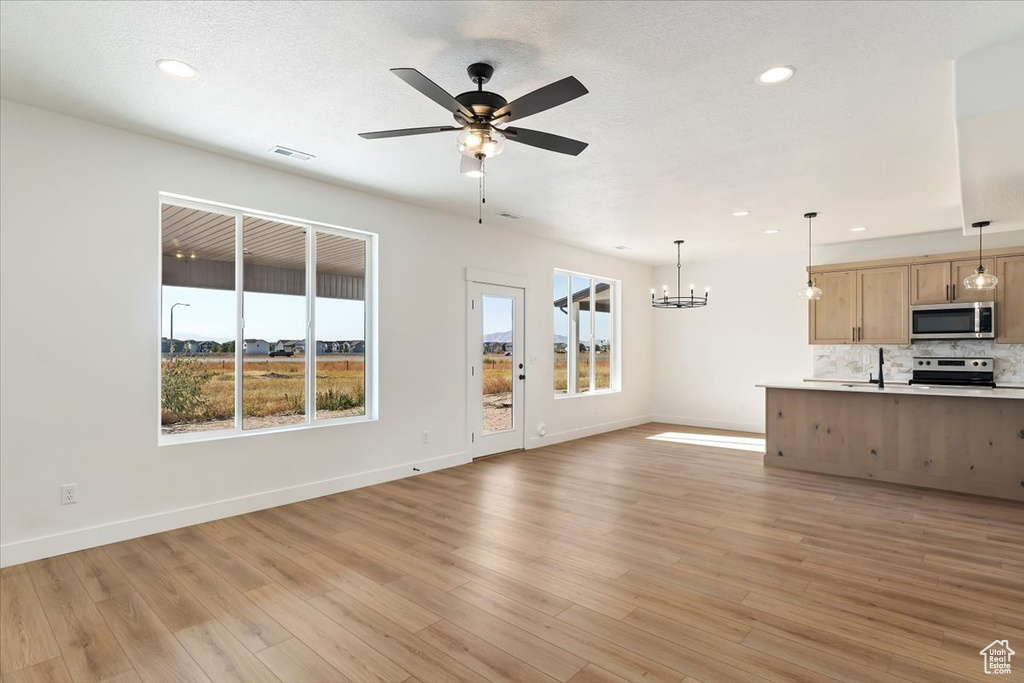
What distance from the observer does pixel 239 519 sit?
4.07 meters

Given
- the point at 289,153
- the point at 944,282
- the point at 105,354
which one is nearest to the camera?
the point at 105,354

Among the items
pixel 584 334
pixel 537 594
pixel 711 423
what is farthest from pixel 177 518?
pixel 711 423

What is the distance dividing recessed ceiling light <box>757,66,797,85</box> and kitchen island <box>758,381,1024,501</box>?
385 cm

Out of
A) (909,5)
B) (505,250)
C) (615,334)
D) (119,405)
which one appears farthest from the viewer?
(615,334)

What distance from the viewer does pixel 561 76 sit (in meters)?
2.93

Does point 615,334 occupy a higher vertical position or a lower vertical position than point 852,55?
lower

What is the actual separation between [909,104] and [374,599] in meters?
4.33

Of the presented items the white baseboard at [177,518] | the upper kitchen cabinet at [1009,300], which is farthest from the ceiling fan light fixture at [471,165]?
the upper kitchen cabinet at [1009,300]

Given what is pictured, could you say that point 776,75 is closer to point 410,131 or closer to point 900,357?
point 410,131

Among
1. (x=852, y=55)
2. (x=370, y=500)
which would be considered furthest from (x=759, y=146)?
(x=370, y=500)

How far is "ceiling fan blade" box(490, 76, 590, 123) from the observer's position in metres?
2.29

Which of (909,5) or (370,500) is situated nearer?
(909,5)

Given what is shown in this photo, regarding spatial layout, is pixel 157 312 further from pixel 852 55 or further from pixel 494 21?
pixel 852 55
